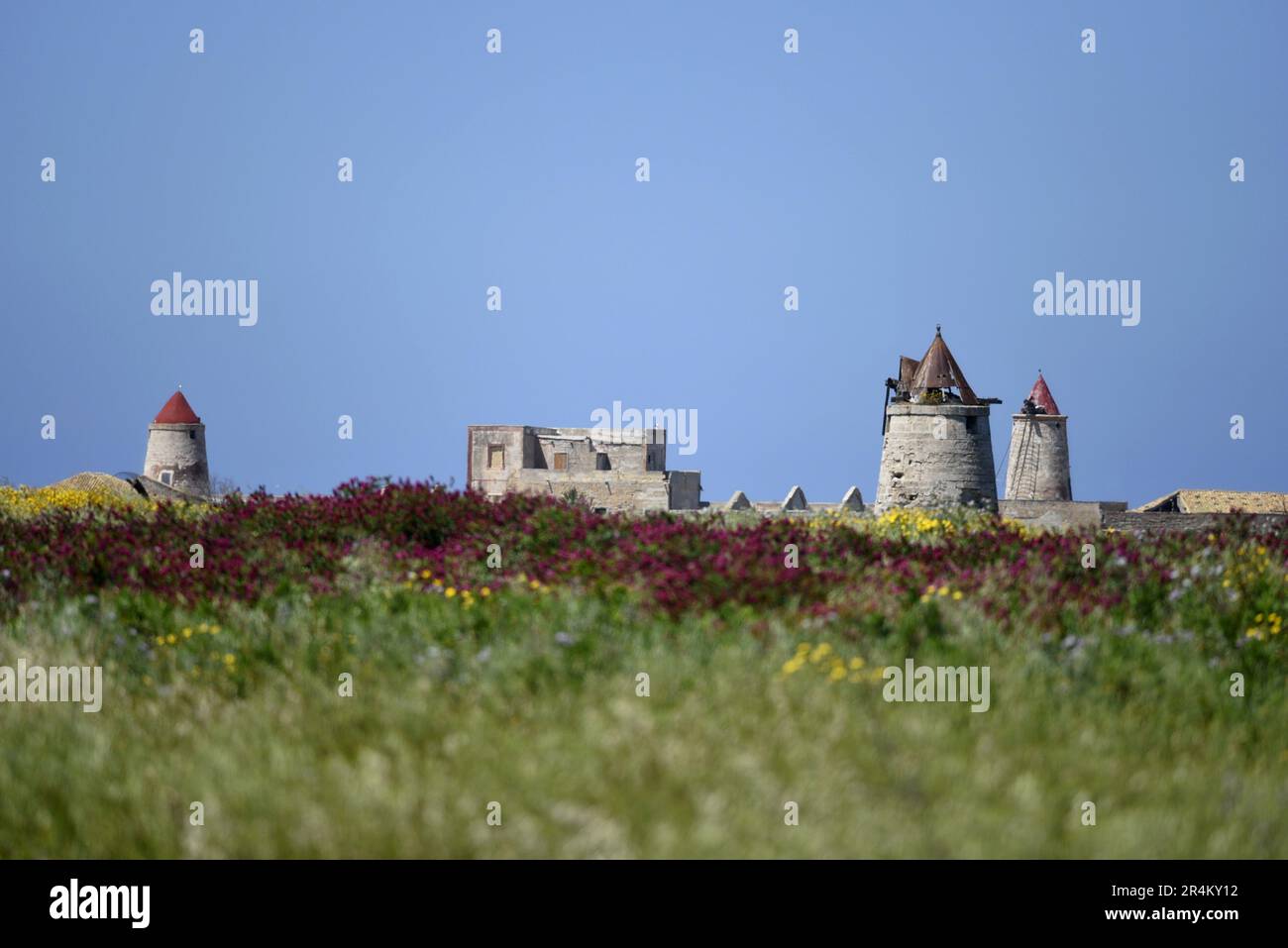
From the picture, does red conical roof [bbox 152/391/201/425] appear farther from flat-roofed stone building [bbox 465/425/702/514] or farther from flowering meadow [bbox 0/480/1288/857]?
flowering meadow [bbox 0/480/1288/857]

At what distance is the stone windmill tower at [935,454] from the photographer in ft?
111

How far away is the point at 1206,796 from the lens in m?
7.40

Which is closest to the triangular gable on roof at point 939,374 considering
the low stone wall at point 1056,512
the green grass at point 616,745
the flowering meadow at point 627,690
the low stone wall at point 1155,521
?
the low stone wall at point 1056,512

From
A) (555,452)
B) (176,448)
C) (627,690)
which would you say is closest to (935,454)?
(555,452)

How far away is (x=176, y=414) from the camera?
52781 millimetres

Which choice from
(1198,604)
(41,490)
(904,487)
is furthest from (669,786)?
(904,487)

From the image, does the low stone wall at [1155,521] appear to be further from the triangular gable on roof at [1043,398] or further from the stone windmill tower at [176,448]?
the stone windmill tower at [176,448]

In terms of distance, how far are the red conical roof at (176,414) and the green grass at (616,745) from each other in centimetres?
4364

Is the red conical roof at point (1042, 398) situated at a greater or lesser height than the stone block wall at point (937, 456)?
greater

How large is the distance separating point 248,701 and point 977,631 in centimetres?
531

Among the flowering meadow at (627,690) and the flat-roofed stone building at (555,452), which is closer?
the flowering meadow at (627,690)
